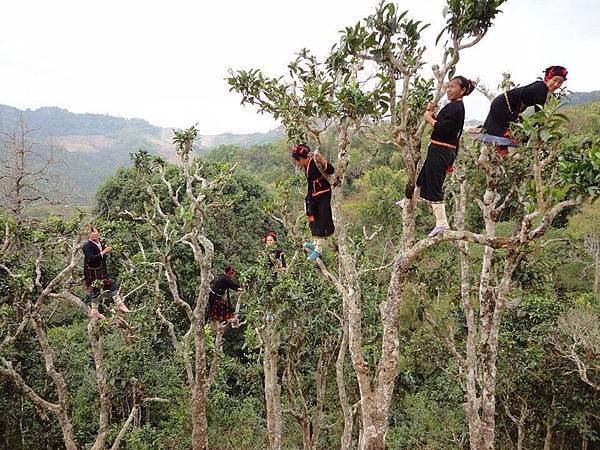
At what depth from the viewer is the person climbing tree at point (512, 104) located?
410 cm

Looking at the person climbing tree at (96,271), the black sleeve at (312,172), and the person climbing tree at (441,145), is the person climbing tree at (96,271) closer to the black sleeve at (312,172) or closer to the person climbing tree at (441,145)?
the black sleeve at (312,172)

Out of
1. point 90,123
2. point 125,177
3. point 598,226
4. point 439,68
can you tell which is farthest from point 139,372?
point 90,123

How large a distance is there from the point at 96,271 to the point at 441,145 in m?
6.24

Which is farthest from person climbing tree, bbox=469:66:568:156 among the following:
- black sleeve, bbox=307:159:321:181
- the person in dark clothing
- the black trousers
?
the person in dark clothing

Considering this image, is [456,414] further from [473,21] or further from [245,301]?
[473,21]

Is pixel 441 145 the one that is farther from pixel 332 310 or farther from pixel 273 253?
pixel 332 310

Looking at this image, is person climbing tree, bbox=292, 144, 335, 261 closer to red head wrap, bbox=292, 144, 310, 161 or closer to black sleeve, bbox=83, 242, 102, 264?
red head wrap, bbox=292, 144, 310, 161

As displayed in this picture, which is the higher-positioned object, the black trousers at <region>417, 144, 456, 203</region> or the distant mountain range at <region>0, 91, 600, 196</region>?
the distant mountain range at <region>0, 91, 600, 196</region>

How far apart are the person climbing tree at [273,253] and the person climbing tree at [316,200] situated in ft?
6.69

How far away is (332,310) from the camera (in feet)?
29.1

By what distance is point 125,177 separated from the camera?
20.0 metres

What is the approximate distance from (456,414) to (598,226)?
13544mm

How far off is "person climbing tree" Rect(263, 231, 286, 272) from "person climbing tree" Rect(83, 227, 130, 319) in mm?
2554

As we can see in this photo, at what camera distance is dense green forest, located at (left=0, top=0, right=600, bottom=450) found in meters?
3.95
